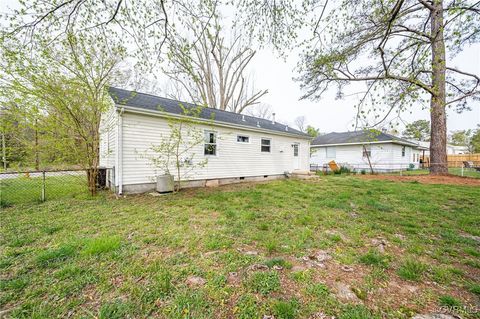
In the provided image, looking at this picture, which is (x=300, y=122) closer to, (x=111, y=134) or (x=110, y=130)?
(x=111, y=134)

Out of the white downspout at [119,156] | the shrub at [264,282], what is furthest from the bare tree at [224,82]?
the shrub at [264,282]

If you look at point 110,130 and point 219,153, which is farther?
point 219,153

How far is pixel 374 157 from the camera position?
1645 cm

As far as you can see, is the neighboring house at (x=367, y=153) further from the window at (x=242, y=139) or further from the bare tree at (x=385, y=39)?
the bare tree at (x=385, y=39)

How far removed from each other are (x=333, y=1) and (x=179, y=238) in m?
5.51

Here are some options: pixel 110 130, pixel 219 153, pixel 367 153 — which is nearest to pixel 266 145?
pixel 219 153

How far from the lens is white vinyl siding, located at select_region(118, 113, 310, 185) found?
20.7 feet

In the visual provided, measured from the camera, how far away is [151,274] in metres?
2.15

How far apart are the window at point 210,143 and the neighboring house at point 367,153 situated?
11449 millimetres

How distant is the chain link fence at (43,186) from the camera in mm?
5293

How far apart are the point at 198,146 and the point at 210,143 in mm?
604

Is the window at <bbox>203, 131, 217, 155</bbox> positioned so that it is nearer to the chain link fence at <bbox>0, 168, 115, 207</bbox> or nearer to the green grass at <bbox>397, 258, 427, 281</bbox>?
the chain link fence at <bbox>0, 168, 115, 207</bbox>

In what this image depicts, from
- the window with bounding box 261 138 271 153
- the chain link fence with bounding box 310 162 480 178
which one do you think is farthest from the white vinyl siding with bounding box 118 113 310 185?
the chain link fence with bounding box 310 162 480 178

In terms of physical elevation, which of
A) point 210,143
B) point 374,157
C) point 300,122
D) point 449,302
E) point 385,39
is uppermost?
point 300,122
